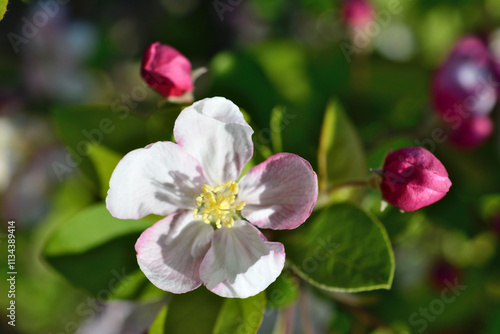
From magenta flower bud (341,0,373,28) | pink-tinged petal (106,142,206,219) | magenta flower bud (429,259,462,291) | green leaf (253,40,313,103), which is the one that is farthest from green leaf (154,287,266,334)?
magenta flower bud (341,0,373,28)

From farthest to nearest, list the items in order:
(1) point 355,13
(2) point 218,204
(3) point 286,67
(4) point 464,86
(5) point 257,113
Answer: (1) point 355,13 < (3) point 286,67 < (4) point 464,86 < (5) point 257,113 < (2) point 218,204

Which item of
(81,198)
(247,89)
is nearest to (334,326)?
(247,89)

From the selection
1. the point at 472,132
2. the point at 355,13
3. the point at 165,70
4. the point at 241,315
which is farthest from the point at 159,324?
the point at 355,13

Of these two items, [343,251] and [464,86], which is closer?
[343,251]

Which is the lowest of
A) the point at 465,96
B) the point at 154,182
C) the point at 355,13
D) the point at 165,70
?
→ the point at 465,96

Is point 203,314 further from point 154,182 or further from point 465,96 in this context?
point 465,96

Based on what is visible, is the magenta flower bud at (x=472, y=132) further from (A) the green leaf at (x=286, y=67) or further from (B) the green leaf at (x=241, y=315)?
(B) the green leaf at (x=241, y=315)

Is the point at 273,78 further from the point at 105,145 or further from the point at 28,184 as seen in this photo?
the point at 28,184

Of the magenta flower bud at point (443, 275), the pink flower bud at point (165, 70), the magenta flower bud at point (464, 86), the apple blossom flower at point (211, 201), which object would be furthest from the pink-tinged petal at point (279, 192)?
the magenta flower bud at point (443, 275)
